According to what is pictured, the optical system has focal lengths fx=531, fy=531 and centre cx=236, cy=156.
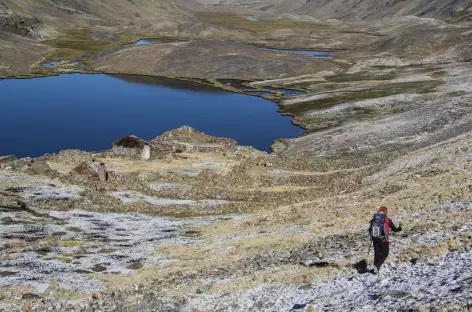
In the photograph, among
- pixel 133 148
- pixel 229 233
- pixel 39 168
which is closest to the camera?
pixel 229 233

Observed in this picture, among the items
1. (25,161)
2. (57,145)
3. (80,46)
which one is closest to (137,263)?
(25,161)

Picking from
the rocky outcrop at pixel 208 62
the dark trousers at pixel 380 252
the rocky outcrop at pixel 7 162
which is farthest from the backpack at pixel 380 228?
the rocky outcrop at pixel 208 62

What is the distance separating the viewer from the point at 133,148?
58.3m

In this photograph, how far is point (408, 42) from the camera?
15600 cm

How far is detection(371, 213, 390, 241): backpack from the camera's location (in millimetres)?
20422

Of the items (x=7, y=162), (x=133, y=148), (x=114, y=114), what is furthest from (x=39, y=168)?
(x=114, y=114)

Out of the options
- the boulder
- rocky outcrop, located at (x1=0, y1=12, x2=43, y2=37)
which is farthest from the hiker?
rocky outcrop, located at (x1=0, y1=12, x2=43, y2=37)

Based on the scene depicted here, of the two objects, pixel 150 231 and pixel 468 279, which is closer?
pixel 468 279

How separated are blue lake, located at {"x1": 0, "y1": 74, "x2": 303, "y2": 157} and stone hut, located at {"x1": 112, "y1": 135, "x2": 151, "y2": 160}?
1740 cm

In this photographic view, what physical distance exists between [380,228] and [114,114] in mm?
82128

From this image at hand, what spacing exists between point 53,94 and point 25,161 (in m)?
67.8

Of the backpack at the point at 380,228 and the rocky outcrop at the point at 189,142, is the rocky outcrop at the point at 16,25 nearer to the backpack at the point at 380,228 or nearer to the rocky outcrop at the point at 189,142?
the rocky outcrop at the point at 189,142

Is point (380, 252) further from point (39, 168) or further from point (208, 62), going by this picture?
point (208, 62)

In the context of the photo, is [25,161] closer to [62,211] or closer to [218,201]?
[62,211]
